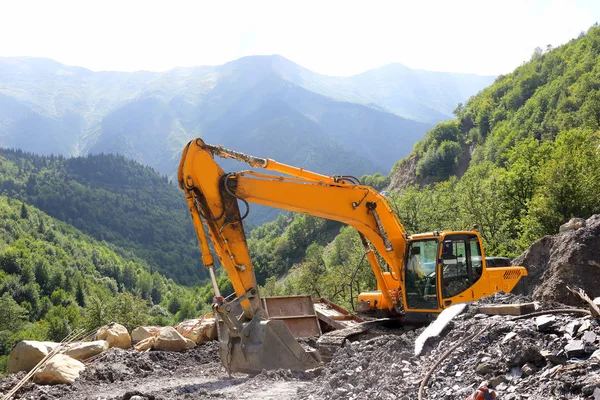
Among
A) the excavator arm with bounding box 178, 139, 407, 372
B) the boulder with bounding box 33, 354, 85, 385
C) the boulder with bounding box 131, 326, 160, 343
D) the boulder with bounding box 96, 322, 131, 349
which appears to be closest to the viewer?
the excavator arm with bounding box 178, 139, 407, 372

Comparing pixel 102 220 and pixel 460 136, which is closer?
pixel 460 136

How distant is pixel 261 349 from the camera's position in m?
8.77

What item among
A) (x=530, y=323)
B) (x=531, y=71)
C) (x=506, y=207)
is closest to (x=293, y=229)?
(x=531, y=71)

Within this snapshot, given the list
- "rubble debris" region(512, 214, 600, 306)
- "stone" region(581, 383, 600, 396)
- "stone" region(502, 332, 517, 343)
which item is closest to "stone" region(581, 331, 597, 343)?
"stone" region(502, 332, 517, 343)

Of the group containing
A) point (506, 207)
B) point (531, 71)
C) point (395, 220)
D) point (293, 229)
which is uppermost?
point (531, 71)

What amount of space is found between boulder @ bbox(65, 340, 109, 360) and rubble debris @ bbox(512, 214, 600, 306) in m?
10.7

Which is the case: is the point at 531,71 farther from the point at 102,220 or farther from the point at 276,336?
the point at 102,220

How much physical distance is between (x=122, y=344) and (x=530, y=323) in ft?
33.6

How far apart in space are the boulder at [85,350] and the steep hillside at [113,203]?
450ft

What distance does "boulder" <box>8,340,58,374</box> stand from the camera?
11.2 m

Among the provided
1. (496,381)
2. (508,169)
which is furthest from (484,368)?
(508,169)

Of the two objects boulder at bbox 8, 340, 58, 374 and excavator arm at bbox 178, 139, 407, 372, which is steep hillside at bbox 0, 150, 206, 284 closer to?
boulder at bbox 8, 340, 58, 374

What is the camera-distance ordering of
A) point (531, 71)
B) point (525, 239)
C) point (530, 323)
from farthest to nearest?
point (531, 71) → point (525, 239) → point (530, 323)

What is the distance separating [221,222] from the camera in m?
9.27
